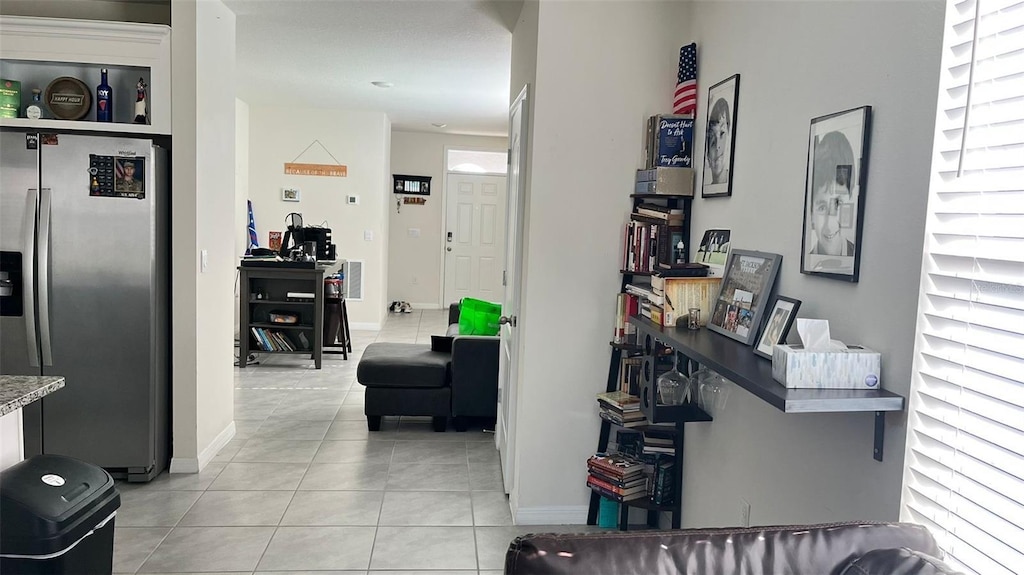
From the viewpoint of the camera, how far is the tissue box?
1.62 meters

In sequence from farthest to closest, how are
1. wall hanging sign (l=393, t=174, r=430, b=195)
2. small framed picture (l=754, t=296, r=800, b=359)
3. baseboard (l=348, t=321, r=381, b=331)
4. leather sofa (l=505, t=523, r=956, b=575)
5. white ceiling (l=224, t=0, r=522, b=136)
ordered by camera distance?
wall hanging sign (l=393, t=174, r=430, b=195) < baseboard (l=348, t=321, r=381, b=331) < white ceiling (l=224, t=0, r=522, b=136) < small framed picture (l=754, t=296, r=800, b=359) < leather sofa (l=505, t=523, r=956, b=575)

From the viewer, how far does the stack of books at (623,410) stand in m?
2.89

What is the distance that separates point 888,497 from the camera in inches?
64.1

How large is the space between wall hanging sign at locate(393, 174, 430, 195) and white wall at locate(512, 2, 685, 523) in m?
7.03

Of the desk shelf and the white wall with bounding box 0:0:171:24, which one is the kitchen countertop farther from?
the white wall with bounding box 0:0:171:24

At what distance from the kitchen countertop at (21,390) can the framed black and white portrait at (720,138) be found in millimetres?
2318

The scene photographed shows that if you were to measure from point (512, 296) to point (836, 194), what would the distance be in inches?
77.9

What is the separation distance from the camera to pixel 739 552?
1248 millimetres

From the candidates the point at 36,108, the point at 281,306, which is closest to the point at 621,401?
the point at 36,108

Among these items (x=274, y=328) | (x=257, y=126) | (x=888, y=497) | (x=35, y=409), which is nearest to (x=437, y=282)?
(x=257, y=126)

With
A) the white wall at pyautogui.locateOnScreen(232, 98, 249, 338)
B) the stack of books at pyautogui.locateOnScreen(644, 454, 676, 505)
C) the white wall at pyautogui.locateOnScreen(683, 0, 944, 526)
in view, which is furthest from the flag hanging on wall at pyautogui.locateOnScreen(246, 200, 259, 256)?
the white wall at pyautogui.locateOnScreen(683, 0, 944, 526)

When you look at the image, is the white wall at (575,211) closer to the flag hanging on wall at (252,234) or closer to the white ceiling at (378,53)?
the white ceiling at (378,53)

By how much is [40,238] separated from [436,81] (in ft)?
11.8

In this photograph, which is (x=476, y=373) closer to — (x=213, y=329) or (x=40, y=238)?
(x=213, y=329)
